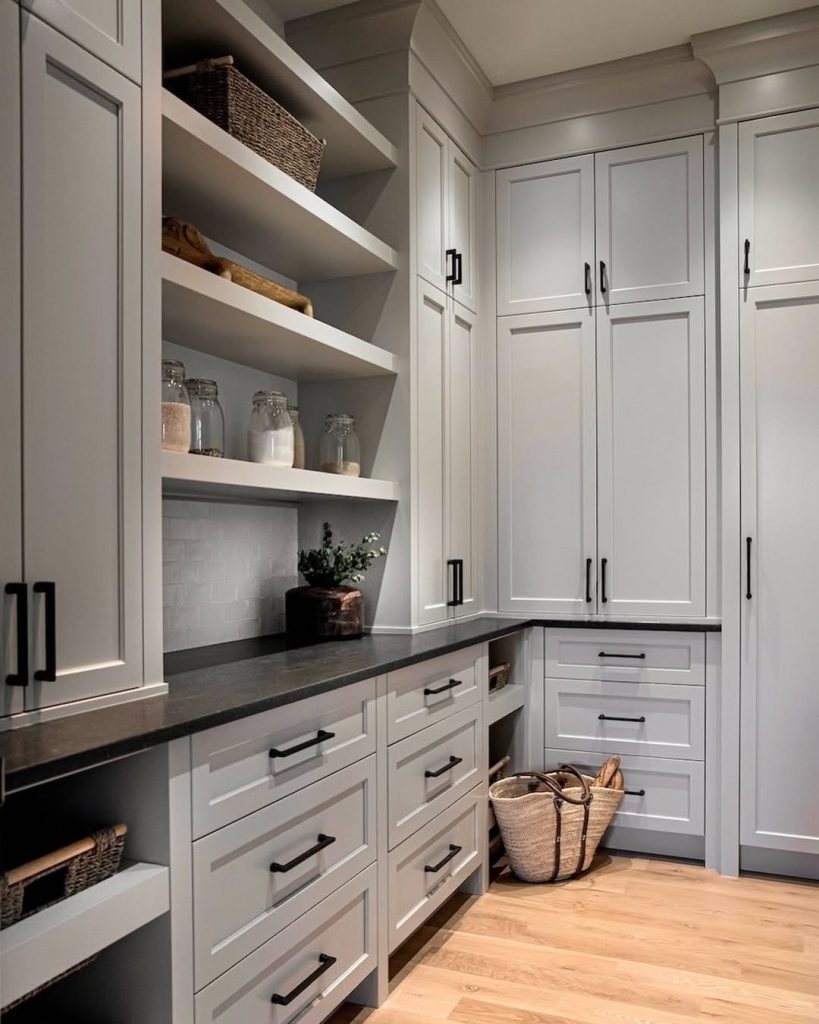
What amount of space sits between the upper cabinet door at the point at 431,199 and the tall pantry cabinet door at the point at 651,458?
0.67 m

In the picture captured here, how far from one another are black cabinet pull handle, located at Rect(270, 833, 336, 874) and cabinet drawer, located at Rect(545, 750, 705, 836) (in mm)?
1666

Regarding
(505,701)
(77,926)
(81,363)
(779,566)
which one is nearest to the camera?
(77,926)

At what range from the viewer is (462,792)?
9.11ft

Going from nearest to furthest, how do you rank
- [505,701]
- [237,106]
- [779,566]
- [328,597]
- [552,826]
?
[237,106], [328,597], [552,826], [779,566], [505,701]

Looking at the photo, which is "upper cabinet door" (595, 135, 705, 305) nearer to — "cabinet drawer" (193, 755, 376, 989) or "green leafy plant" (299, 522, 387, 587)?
"green leafy plant" (299, 522, 387, 587)

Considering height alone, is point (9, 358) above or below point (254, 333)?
below

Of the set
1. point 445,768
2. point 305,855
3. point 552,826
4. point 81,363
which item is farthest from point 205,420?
point 552,826

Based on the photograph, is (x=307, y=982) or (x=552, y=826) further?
(x=552, y=826)

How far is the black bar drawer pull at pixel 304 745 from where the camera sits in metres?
1.76

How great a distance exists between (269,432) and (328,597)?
569mm

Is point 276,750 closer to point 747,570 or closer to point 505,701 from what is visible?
point 505,701

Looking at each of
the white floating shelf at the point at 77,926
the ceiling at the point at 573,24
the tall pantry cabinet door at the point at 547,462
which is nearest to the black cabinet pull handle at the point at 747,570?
the tall pantry cabinet door at the point at 547,462

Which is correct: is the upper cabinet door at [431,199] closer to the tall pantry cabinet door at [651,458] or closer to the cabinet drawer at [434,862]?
the tall pantry cabinet door at [651,458]

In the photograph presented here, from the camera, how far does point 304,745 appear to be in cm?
185
